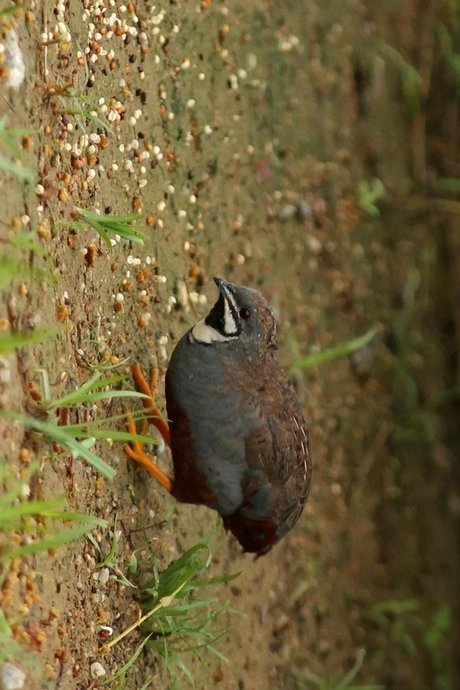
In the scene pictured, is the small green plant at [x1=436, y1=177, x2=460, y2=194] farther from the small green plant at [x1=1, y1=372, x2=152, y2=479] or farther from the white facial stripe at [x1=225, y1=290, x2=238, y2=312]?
the small green plant at [x1=1, y1=372, x2=152, y2=479]

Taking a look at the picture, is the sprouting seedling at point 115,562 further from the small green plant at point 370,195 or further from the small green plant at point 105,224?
the small green plant at point 370,195

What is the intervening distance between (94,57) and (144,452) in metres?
1.34

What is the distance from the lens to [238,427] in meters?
3.71

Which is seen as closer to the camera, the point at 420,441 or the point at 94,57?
the point at 94,57

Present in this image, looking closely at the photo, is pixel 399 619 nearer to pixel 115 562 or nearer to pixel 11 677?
pixel 115 562

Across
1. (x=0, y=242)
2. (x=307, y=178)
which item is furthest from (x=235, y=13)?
(x=0, y=242)

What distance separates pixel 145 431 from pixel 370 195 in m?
2.41

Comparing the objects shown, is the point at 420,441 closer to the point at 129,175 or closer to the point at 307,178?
the point at 307,178

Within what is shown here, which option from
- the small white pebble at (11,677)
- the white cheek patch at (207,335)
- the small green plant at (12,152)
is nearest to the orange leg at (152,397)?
the white cheek patch at (207,335)

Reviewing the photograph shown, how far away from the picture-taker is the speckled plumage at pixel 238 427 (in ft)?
12.1

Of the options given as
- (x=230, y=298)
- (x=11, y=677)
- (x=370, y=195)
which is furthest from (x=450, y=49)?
(x=11, y=677)

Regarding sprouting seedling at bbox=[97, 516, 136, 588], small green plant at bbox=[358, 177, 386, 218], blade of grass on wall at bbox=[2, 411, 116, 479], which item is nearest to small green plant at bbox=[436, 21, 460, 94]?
small green plant at bbox=[358, 177, 386, 218]

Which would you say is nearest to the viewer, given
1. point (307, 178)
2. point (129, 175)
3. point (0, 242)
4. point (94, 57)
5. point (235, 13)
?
point (0, 242)

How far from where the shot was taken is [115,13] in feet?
12.5
